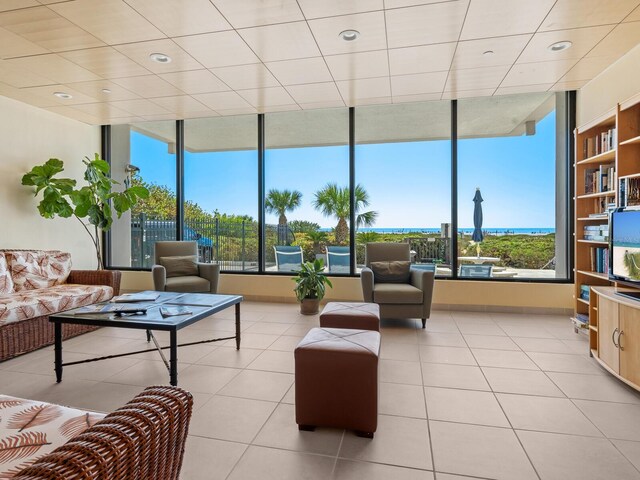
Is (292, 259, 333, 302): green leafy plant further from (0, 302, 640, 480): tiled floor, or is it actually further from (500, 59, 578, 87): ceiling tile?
(500, 59, 578, 87): ceiling tile

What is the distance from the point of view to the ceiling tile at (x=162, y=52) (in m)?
3.38

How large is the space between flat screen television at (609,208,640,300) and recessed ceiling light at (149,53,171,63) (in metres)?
4.28

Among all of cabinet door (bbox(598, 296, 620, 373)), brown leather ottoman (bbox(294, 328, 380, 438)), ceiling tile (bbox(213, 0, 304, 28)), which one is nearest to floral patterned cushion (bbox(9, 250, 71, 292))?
ceiling tile (bbox(213, 0, 304, 28))

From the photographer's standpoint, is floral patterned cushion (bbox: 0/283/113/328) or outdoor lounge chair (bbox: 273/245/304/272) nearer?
floral patterned cushion (bbox: 0/283/113/328)

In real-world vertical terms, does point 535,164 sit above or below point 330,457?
above

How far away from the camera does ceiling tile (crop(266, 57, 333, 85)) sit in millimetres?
3734

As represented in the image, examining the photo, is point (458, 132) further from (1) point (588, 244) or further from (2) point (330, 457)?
(2) point (330, 457)

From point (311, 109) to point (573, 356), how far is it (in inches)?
168

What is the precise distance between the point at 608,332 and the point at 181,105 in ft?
17.7

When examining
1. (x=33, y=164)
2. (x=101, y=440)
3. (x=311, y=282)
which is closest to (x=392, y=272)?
(x=311, y=282)

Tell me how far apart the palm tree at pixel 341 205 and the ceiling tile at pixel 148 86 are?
2.48m

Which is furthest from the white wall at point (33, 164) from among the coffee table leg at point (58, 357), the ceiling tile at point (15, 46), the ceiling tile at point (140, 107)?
the coffee table leg at point (58, 357)

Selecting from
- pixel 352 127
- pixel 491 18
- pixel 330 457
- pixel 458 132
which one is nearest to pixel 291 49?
pixel 491 18

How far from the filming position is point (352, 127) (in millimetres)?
5465
